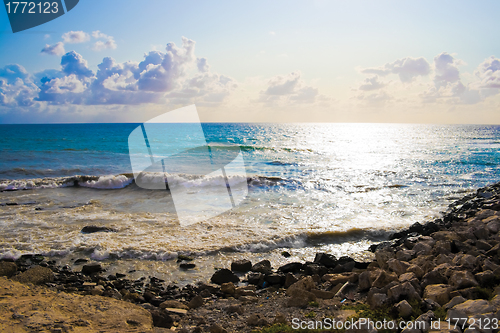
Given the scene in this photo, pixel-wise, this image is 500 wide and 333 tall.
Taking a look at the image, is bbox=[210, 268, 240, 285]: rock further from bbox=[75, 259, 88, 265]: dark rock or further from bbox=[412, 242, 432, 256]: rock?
bbox=[412, 242, 432, 256]: rock

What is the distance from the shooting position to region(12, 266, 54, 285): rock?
5.62 metres

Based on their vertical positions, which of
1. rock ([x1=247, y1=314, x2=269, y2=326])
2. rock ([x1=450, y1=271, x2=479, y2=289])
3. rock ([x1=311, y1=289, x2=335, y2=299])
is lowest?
rock ([x1=311, y1=289, x2=335, y2=299])

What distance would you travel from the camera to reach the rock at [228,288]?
562cm

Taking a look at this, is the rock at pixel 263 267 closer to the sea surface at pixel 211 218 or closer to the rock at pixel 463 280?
the sea surface at pixel 211 218

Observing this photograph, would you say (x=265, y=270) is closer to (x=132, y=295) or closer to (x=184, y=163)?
(x=132, y=295)

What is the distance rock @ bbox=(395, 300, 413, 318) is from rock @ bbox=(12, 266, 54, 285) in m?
6.16

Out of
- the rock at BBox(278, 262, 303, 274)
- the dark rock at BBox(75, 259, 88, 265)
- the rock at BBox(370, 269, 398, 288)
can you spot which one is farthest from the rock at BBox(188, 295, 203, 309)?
the dark rock at BBox(75, 259, 88, 265)

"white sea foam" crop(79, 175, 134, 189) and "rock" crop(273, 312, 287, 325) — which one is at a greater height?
"white sea foam" crop(79, 175, 134, 189)

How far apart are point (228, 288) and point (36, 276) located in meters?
3.72

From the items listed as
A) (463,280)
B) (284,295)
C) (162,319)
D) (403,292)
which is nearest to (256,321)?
(284,295)

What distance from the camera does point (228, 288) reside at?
564 cm

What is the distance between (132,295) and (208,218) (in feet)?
18.3

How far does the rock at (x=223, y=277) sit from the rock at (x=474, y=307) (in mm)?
3867

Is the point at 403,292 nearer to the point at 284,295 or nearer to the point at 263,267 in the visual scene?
the point at 284,295
